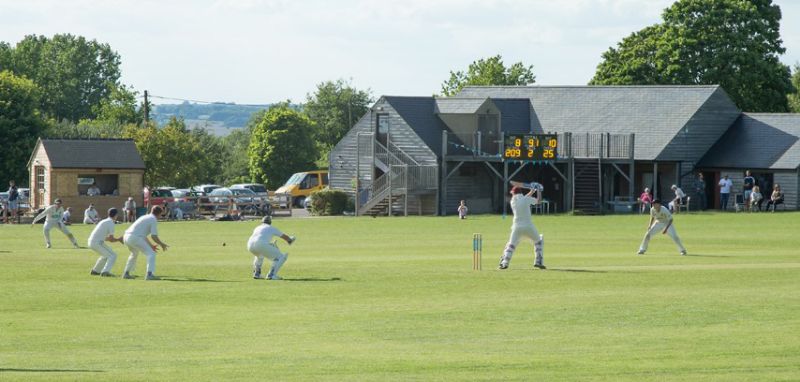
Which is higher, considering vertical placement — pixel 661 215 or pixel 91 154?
pixel 91 154

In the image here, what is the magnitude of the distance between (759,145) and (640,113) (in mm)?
6209

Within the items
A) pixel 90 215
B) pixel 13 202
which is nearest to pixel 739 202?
pixel 90 215

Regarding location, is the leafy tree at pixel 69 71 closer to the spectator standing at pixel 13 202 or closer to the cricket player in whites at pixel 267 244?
the spectator standing at pixel 13 202

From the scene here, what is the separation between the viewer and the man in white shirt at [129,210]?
205ft

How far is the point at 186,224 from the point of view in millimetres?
60875

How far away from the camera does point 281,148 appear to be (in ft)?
321

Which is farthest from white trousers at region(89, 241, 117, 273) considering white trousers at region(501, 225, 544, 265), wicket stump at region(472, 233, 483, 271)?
white trousers at region(501, 225, 544, 265)

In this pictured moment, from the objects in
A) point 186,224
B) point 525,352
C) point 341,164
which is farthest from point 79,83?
point 525,352

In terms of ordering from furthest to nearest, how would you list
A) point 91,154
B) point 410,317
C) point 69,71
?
point 69,71
point 91,154
point 410,317

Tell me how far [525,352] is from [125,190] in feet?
166

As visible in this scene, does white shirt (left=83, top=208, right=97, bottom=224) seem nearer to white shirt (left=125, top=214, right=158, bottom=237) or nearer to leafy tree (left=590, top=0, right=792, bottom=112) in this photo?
white shirt (left=125, top=214, right=158, bottom=237)

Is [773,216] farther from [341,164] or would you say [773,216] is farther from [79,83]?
[79,83]

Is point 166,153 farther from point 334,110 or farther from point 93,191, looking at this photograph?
point 334,110

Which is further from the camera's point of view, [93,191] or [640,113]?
[640,113]
